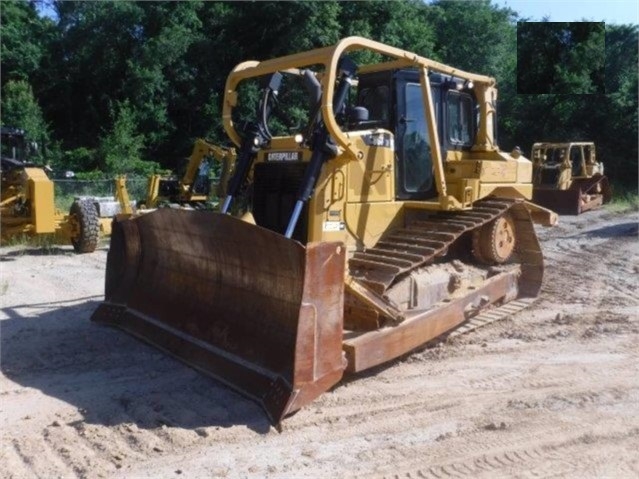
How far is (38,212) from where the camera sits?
1155 centimetres

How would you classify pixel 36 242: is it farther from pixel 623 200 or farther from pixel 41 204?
pixel 623 200

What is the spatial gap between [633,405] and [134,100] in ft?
92.4

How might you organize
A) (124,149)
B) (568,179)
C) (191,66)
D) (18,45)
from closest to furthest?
(568,179) < (124,149) < (191,66) < (18,45)

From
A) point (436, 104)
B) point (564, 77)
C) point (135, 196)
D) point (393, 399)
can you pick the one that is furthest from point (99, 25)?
point (393, 399)

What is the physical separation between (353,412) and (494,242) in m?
3.24

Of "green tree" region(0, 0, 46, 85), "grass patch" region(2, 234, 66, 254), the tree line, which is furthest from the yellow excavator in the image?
"green tree" region(0, 0, 46, 85)

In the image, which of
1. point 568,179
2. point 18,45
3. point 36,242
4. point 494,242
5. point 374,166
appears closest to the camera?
point 374,166

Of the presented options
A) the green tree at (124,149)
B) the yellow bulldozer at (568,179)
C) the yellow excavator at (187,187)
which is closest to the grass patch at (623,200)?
the yellow bulldozer at (568,179)

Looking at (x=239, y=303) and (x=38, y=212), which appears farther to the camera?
(x=38, y=212)

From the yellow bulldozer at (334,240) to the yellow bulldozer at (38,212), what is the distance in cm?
529

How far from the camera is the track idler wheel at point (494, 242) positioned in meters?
7.24

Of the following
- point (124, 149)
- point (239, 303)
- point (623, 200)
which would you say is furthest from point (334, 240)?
point (124, 149)

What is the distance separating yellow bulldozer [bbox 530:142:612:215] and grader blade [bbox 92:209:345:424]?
1624 cm

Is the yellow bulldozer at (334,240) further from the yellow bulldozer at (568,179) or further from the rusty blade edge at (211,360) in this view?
the yellow bulldozer at (568,179)
